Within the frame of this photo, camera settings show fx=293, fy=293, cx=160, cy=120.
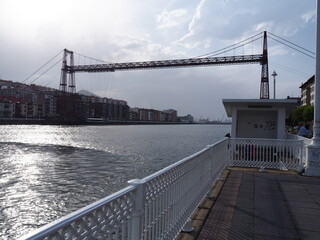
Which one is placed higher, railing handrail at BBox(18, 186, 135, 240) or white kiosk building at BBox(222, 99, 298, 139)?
white kiosk building at BBox(222, 99, 298, 139)

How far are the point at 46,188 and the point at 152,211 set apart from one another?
10.6 meters

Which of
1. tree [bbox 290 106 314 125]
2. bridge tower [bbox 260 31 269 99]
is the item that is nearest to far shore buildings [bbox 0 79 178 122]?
bridge tower [bbox 260 31 269 99]

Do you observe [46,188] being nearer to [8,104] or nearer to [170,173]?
[170,173]

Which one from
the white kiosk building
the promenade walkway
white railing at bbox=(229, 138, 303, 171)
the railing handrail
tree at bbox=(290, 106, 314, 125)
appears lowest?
the promenade walkway

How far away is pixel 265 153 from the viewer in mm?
9906

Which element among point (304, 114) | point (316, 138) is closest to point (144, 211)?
point (316, 138)

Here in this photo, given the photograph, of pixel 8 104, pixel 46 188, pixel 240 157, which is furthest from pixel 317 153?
pixel 8 104

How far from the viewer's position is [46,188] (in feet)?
40.3

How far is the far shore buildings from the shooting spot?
105 m

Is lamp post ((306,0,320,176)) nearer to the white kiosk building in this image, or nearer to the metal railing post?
the white kiosk building

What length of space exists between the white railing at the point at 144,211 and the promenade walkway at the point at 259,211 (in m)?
0.37

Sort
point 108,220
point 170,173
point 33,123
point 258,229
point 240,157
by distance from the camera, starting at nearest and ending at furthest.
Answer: point 108,220
point 170,173
point 258,229
point 240,157
point 33,123

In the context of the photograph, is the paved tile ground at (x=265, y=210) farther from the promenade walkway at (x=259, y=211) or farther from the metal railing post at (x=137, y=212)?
the metal railing post at (x=137, y=212)

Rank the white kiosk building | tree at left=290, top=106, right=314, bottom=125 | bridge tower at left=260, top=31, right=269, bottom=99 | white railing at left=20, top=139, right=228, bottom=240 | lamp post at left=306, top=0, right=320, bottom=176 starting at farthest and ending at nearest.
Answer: tree at left=290, top=106, right=314, bottom=125 < bridge tower at left=260, top=31, right=269, bottom=99 < the white kiosk building < lamp post at left=306, top=0, right=320, bottom=176 < white railing at left=20, top=139, right=228, bottom=240
